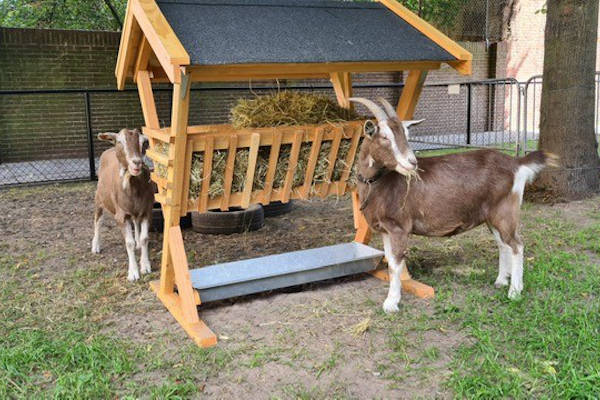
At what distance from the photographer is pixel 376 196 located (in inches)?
190

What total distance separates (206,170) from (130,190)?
1415mm

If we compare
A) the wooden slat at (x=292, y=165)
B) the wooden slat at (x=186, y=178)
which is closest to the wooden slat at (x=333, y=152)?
the wooden slat at (x=292, y=165)

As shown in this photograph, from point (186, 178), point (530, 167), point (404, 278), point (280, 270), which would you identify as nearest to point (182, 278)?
point (186, 178)

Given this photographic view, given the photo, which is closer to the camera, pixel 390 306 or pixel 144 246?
pixel 390 306

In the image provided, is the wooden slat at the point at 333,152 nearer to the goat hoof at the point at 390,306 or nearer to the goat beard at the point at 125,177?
the goat hoof at the point at 390,306

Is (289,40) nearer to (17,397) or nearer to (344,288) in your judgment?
(344,288)

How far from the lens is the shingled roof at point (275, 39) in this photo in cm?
407

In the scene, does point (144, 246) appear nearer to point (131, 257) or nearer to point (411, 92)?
point (131, 257)

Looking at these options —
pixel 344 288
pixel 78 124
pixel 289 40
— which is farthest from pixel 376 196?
pixel 78 124

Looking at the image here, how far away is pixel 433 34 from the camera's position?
5.18 meters

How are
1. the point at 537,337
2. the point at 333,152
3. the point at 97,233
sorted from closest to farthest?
the point at 537,337, the point at 333,152, the point at 97,233

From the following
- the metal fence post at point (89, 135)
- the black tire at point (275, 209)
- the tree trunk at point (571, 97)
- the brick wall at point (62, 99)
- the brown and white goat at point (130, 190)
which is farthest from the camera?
the brick wall at point (62, 99)

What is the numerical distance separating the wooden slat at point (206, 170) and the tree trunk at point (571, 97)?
17.2ft

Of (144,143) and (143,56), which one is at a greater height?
(143,56)
